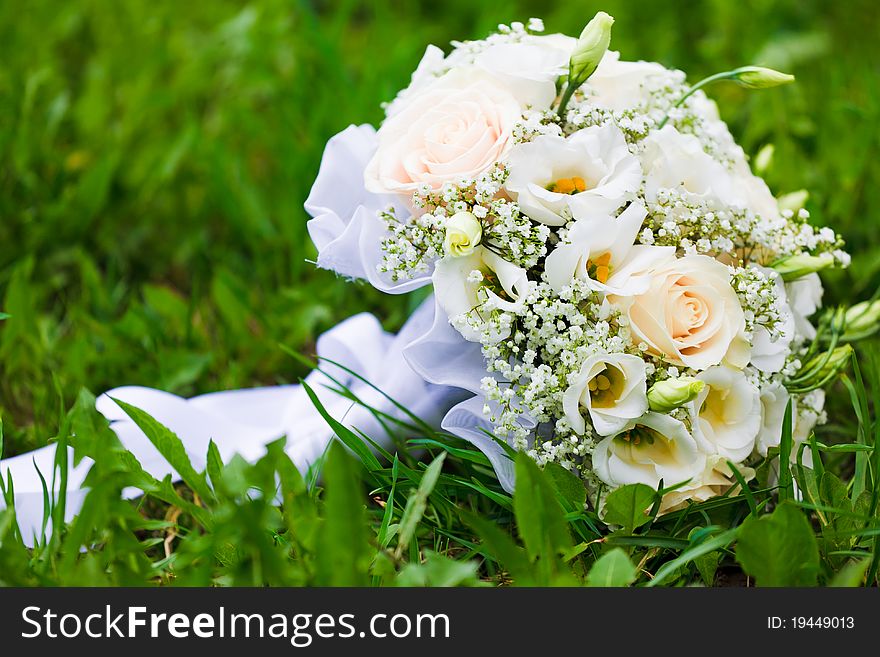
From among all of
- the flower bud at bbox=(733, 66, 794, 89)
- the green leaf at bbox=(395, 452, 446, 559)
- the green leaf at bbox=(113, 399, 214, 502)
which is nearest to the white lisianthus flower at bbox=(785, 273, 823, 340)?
the flower bud at bbox=(733, 66, 794, 89)

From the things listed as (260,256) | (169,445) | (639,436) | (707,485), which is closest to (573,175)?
(639,436)

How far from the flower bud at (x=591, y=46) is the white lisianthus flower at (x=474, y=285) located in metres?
0.27

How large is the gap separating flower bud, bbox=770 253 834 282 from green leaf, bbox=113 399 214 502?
2.69 ft

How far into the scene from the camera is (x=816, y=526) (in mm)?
1269

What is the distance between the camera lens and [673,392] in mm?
1036

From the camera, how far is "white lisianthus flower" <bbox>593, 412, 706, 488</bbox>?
1097 mm

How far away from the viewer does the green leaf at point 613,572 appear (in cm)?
95

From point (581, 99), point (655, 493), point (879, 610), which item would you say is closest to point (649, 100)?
point (581, 99)

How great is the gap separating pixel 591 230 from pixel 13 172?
1.44m

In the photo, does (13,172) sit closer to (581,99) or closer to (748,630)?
(581,99)

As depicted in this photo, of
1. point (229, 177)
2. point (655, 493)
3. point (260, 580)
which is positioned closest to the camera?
point (260, 580)

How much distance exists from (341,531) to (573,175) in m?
0.54

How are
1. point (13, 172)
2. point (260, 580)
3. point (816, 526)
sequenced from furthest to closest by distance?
point (13, 172), point (816, 526), point (260, 580)

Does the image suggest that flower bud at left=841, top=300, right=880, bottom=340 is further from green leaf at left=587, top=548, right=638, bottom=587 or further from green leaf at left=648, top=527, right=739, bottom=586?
green leaf at left=587, top=548, right=638, bottom=587
